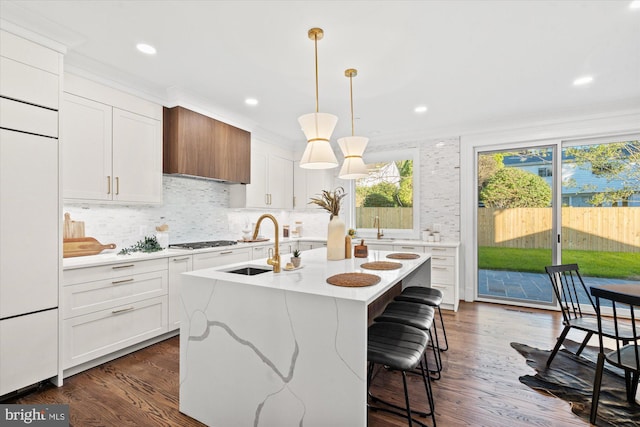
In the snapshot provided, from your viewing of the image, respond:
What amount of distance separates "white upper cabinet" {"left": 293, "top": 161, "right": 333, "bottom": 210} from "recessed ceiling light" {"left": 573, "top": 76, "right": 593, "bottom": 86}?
340cm

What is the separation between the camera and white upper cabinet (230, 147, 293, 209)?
181 inches

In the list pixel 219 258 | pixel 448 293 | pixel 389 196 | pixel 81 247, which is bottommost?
pixel 448 293

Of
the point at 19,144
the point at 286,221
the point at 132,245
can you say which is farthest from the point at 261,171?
the point at 19,144

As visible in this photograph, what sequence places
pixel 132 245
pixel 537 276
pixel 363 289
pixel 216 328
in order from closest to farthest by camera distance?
pixel 363 289
pixel 216 328
pixel 132 245
pixel 537 276

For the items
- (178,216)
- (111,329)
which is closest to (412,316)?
(111,329)

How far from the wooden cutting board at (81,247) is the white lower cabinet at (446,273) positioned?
3805 millimetres

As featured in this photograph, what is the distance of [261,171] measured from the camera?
15.8 ft

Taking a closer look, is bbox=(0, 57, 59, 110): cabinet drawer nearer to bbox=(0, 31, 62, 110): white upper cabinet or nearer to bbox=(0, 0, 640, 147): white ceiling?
bbox=(0, 31, 62, 110): white upper cabinet

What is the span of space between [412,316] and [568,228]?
331 cm

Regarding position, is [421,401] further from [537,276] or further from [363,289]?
[537,276]

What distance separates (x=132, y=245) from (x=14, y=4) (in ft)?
7.03

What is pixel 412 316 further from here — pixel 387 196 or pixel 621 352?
pixel 387 196

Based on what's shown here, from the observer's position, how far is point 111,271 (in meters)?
2.66


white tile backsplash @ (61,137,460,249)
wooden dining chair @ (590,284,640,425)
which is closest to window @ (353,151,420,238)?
white tile backsplash @ (61,137,460,249)
